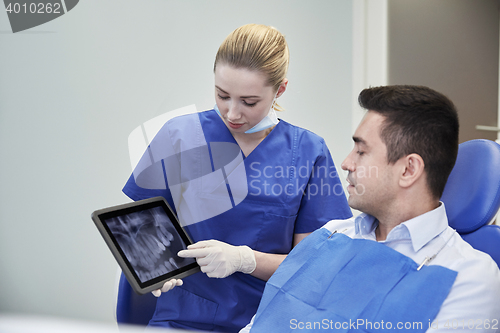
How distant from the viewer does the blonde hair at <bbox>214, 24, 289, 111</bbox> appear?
116cm

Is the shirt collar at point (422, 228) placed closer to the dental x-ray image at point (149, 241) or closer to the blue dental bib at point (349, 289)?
the blue dental bib at point (349, 289)

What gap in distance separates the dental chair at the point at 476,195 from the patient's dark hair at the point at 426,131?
0.27 feet

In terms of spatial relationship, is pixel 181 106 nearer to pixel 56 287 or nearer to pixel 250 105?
pixel 250 105

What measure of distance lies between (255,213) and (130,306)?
0.48 metres

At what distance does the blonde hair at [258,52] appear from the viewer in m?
1.16

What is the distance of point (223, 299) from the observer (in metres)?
1.22

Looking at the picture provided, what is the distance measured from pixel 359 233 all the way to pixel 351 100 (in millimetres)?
1390

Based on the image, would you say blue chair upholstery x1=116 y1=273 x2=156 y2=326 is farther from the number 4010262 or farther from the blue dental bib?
the number 4010262

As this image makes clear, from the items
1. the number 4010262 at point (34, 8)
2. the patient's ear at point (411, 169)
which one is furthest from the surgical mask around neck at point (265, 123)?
the number 4010262 at point (34, 8)

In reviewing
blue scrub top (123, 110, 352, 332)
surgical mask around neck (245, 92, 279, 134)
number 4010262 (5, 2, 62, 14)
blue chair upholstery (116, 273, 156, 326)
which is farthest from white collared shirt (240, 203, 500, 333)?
number 4010262 (5, 2, 62, 14)

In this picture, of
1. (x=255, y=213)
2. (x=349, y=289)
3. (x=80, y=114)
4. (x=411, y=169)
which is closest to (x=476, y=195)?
(x=411, y=169)

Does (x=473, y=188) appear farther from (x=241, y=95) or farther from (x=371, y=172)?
(x=241, y=95)

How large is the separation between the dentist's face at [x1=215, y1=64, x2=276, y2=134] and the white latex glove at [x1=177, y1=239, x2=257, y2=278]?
38 cm

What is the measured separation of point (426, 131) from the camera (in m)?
0.92
